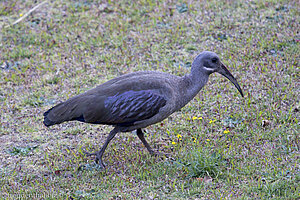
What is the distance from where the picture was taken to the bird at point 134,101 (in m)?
6.32

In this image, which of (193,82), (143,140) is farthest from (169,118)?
(193,82)

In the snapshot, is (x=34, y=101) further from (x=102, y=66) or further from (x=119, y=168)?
(x=119, y=168)

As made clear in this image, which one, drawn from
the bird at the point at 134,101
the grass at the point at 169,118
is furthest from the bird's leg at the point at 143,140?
the bird at the point at 134,101

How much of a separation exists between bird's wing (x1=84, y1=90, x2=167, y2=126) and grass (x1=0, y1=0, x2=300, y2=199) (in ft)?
2.31

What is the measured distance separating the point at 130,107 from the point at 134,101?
0.11 meters

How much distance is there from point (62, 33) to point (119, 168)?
5.63 metres

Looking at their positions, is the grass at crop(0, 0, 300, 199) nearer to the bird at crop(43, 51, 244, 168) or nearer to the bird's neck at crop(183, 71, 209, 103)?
the bird at crop(43, 51, 244, 168)

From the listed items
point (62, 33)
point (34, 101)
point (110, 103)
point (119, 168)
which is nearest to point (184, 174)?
point (119, 168)

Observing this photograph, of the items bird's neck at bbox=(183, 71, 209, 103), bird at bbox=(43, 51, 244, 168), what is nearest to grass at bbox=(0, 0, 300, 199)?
bird at bbox=(43, 51, 244, 168)

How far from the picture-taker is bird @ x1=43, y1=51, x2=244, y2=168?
249 inches

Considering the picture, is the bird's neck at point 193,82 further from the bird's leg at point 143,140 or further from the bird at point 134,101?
the bird's leg at point 143,140

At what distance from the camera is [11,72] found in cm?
982

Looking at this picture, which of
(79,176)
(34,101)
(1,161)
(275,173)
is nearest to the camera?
(275,173)

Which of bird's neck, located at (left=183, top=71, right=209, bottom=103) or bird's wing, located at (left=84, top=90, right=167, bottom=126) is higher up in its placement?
bird's neck, located at (left=183, top=71, right=209, bottom=103)
